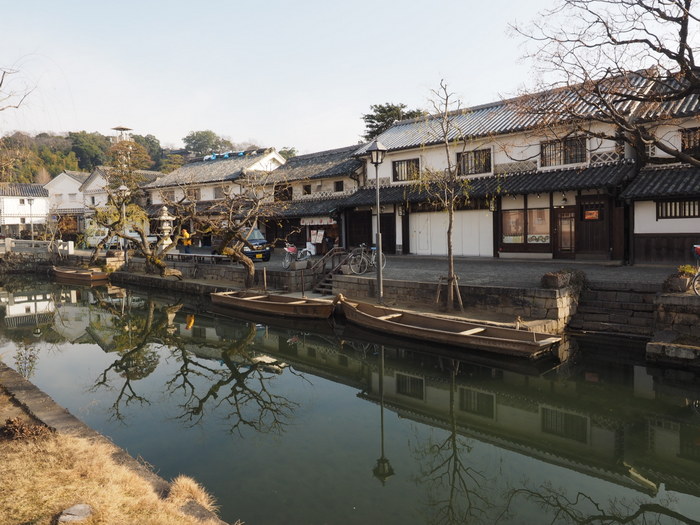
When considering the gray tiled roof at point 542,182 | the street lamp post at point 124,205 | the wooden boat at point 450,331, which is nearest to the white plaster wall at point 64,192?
the street lamp post at point 124,205

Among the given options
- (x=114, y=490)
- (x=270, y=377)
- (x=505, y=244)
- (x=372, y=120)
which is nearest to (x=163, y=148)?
(x=372, y=120)

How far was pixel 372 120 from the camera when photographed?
3478cm

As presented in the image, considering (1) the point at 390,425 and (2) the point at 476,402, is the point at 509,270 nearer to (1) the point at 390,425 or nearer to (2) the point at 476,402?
(2) the point at 476,402

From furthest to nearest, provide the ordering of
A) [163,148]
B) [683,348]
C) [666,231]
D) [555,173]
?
[163,148] → [555,173] → [666,231] → [683,348]

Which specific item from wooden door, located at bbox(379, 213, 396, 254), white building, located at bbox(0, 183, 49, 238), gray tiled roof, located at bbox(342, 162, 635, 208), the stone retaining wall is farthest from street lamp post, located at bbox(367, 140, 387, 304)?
white building, located at bbox(0, 183, 49, 238)

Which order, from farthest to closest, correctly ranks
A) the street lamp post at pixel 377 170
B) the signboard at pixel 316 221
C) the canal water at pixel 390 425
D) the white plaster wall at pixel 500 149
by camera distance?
1. the signboard at pixel 316 221
2. the white plaster wall at pixel 500 149
3. the street lamp post at pixel 377 170
4. the canal water at pixel 390 425

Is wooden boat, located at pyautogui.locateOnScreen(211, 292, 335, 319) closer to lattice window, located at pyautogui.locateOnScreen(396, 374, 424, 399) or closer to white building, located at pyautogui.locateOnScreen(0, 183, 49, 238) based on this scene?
lattice window, located at pyautogui.locateOnScreen(396, 374, 424, 399)

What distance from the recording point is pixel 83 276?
1096 inches

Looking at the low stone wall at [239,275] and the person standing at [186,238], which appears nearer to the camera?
the low stone wall at [239,275]

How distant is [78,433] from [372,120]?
3138 centimetres

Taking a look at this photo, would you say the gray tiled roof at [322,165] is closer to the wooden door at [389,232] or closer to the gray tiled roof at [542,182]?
the wooden door at [389,232]

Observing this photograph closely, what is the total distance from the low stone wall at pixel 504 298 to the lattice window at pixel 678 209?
6.01 metres

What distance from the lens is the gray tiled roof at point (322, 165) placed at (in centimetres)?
2778

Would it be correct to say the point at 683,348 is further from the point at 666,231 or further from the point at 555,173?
the point at 555,173
